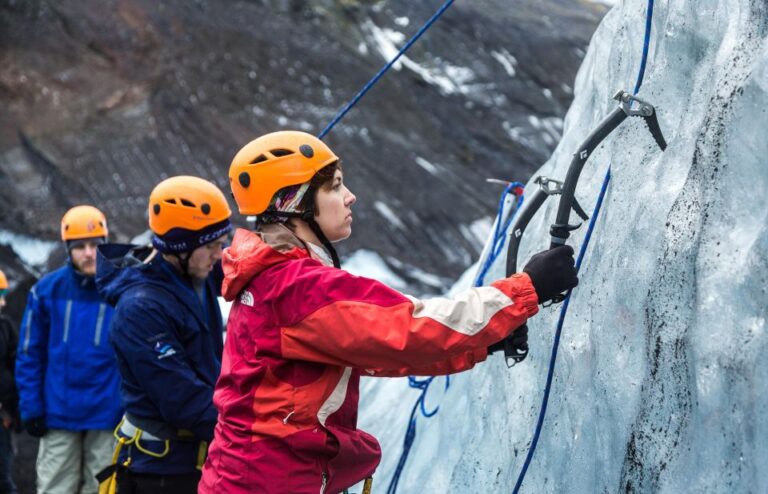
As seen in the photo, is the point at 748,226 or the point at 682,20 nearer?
the point at 748,226

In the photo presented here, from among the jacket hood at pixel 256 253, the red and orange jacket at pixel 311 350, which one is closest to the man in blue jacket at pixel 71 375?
the red and orange jacket at pixel 311 350

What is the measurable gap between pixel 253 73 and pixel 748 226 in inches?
409

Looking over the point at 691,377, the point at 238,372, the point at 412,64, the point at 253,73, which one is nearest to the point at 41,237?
the point at 253,73

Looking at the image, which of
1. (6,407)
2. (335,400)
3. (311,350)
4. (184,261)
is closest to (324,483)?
(335,400)

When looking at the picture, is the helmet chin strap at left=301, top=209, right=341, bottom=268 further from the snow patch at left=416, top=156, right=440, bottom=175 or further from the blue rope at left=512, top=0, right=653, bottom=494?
the snow patch at left=416, top=156, right=440, bottom=175

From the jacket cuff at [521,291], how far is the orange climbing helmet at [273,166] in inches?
23.9

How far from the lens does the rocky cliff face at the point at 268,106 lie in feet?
33.1

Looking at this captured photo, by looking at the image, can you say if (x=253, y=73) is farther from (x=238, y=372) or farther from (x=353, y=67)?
(x=238, y=372)

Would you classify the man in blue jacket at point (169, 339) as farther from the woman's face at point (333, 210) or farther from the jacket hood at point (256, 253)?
the woman's face at point (333, 210)

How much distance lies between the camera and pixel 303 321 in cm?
226

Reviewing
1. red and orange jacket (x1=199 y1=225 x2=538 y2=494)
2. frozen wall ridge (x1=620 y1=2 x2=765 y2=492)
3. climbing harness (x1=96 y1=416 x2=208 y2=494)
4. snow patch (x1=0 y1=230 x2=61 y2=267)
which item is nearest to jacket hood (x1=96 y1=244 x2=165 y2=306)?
climbing harness (x1=96 y1=416 x2=208 y2=494)

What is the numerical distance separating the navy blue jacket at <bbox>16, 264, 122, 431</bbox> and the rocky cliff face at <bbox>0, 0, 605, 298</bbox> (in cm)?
414

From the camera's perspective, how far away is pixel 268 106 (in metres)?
11.7

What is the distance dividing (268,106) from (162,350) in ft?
28.2
